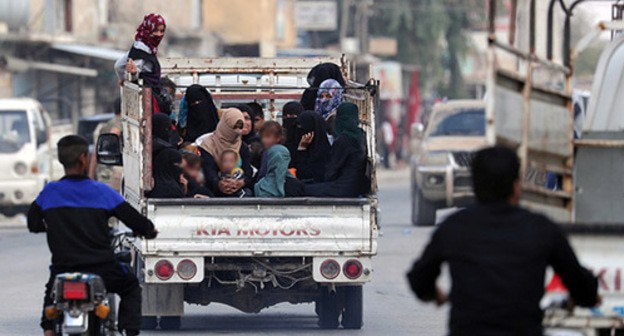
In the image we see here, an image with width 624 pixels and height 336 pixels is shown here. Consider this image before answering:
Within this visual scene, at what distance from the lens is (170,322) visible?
13117 mm

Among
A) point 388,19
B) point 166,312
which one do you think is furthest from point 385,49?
point 166,312

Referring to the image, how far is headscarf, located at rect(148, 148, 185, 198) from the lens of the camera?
1238cm

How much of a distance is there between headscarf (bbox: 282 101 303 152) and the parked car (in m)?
10.2

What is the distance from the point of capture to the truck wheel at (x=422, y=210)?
25719 mm

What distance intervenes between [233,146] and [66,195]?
Answer: 4470 millimetres

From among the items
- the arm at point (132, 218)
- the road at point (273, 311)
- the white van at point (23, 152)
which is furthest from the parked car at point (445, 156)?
the arm at point (132, 218)

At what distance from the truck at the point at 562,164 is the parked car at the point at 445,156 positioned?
49.4ft

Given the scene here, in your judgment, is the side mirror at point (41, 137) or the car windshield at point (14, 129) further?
the side mirror at point (41, 137)

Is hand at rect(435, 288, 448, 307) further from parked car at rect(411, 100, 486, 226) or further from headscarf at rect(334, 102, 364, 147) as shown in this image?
parked car at rect(411, 100, 486, 226)

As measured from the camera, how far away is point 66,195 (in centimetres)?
874

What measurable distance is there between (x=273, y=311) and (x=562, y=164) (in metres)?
6.90

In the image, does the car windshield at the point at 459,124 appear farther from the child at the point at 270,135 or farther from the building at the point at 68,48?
the building at the point at 68,48

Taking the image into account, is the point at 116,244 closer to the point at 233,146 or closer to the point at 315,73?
the point at 233,146

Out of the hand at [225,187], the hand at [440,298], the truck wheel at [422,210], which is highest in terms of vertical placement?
the hand at [440,298]
